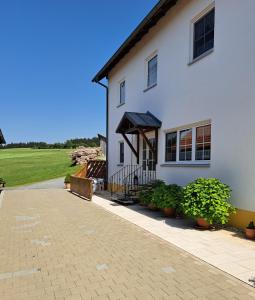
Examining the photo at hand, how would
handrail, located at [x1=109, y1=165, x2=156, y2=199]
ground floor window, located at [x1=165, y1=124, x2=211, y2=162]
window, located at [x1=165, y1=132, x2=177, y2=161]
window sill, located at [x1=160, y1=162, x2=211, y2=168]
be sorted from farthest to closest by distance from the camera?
handrail, located at [x1=109, y1=165, x2=156, y2=199] → window, located at [x1=165, y1=132, x2=177, y2=161] → ground floor window, located at [x1=165, y1=124, x2=211, y2=162] → window sill, located at [x1=160, y1=162, x2=211, y2=168]

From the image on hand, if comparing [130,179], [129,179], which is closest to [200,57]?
[130,179]

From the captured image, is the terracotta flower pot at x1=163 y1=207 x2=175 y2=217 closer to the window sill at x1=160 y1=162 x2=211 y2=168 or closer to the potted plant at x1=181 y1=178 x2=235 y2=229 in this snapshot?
the window sill at x1=160 y1=162 x2=211 y2=168

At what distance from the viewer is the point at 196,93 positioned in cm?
909

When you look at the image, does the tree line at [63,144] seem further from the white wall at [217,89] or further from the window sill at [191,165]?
the window sill at [191,165]

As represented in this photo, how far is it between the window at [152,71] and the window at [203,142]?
158 inches

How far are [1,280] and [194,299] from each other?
2812mm

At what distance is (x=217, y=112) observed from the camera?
8.08m

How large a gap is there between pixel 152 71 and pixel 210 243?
8559 mm

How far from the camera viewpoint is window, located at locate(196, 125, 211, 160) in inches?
342

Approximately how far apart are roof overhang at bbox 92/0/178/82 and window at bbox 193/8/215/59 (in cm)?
152

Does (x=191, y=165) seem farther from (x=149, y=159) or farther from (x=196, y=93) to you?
(x=149, y=159)

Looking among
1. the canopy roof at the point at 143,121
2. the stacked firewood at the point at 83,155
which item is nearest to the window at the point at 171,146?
the canopy roof at the point at 143,121

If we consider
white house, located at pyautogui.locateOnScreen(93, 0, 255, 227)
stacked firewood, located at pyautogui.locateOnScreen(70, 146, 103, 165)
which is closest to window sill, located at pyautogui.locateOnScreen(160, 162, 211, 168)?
white house, located at pyautogui.locateOnScreen(93, 0, 255, 227)

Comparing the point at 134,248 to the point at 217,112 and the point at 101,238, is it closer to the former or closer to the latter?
the point at 101,238
